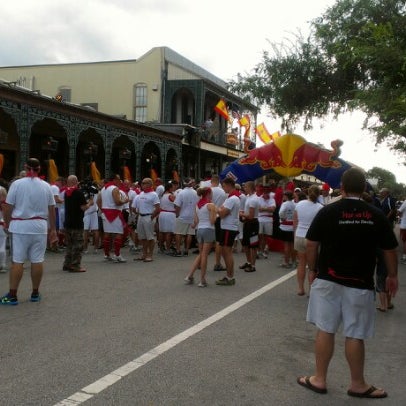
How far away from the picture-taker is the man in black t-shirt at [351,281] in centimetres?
407

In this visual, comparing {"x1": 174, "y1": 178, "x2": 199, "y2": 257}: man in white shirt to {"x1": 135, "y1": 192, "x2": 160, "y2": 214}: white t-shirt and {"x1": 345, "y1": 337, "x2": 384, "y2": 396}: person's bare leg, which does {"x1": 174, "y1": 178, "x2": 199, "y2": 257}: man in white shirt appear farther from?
{"x1": 345, "y1": 337, "x2": 384, "y2": 396}: person's bare leg

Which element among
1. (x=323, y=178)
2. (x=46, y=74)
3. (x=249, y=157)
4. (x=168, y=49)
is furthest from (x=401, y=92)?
(x=46, y=74)

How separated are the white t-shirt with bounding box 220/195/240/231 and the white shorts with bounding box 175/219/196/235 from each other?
150 inches

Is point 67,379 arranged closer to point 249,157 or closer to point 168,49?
point 249,157

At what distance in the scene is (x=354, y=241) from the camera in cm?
411

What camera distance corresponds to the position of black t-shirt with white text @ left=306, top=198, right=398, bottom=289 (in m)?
4.10

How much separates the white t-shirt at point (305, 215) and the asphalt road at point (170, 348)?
0.99 meters

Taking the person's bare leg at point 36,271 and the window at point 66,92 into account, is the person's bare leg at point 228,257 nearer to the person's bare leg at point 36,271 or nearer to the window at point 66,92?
the person's bare leg at point 36,271

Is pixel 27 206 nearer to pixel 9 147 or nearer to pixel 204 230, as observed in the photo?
pixel 204 230

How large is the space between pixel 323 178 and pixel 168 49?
20.2m

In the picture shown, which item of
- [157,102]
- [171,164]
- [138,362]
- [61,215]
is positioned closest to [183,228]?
[61,215]

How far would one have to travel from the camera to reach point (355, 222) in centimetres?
411

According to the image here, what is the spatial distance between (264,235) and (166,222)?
2434 mm

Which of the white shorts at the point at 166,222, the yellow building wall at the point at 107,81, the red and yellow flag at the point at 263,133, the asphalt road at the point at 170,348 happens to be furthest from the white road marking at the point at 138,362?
the yellow building wall at the point at 107,81
